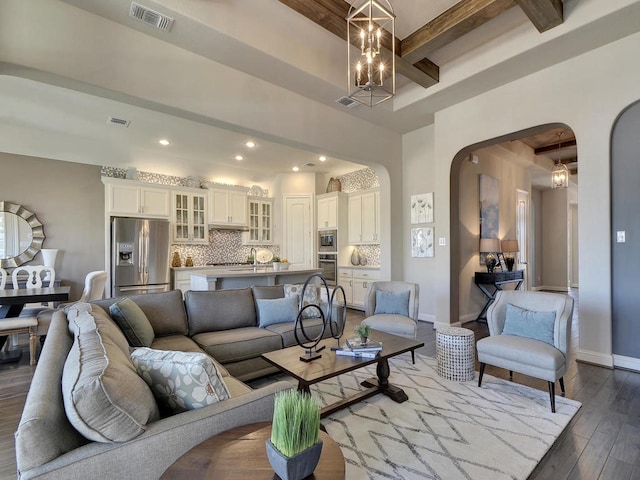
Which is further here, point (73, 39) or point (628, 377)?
point (628, 377)

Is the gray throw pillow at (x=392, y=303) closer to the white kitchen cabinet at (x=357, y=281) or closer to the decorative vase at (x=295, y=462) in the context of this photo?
the white kitchen cabinet at (x=357, y=281)

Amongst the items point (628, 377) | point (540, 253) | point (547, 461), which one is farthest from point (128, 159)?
point (540, 253)

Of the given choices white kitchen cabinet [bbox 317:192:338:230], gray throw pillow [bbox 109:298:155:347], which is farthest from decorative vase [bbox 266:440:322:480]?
white kitchen cabinet [bbox 317:192:338:230]

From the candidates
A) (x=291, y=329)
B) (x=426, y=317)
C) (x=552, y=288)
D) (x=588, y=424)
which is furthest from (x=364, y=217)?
(x=552, y=288)

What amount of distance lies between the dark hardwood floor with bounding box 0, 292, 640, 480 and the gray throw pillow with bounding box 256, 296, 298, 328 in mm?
1961

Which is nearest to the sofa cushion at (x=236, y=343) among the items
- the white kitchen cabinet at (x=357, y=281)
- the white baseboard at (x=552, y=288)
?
the white kitchen cabinet at (x=357, y=281)

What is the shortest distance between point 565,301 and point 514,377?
2.85 feet

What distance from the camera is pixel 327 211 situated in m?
7.00

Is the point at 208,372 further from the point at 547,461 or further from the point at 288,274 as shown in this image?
the point at 288,274

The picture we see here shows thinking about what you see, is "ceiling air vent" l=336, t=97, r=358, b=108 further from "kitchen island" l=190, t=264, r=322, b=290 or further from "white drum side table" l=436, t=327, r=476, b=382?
"white drum side table" l=436, t=327, r=476, b=382

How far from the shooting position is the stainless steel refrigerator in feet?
17.3

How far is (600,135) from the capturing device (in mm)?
3297

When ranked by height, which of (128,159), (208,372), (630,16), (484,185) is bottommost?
(208,372)

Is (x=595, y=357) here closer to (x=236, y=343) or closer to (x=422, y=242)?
(x=422, y=242)
